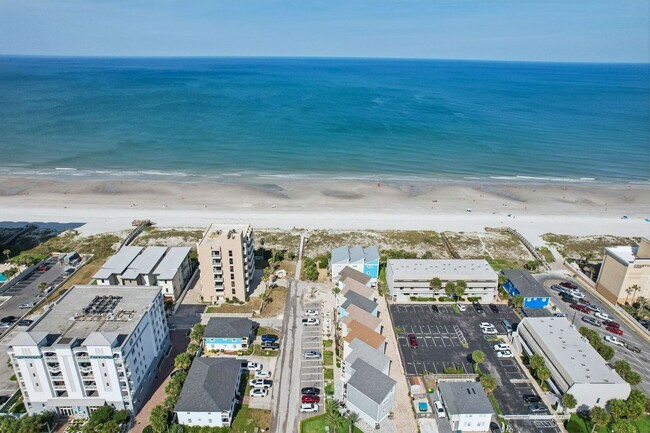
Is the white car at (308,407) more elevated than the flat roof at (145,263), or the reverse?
the flat roof at (145,263)

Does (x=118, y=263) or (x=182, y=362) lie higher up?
(x=118, y=263)

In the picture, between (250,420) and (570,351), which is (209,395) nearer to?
(250,420)

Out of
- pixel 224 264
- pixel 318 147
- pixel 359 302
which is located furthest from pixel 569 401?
pixel 318 147

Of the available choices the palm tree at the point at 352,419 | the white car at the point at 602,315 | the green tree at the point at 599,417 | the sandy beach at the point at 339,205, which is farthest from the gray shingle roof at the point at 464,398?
the sandy beach at the point at 339,205

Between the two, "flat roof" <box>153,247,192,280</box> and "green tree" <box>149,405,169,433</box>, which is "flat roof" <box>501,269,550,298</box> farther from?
"flat roof" <box>153,247,192,280</box>

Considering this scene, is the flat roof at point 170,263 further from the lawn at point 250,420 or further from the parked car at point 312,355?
the lawn at point 250,420

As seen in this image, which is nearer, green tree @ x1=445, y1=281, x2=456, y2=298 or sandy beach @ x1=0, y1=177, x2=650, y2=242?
green tree @ x1=445, y1=281, x2=456, y2=298

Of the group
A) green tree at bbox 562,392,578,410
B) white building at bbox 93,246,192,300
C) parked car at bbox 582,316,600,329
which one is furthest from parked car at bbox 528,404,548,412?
white building at bbox 93,246,192,300
